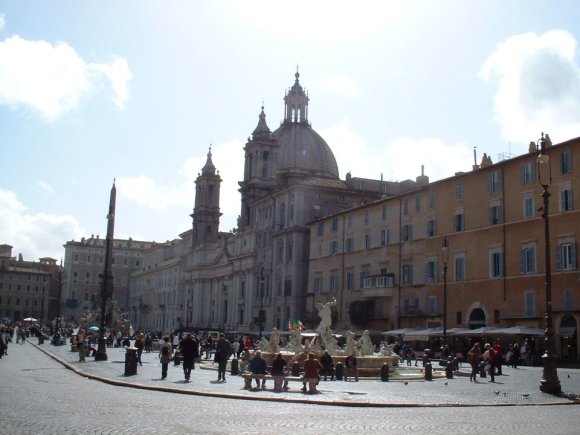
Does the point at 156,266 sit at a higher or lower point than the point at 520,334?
higher

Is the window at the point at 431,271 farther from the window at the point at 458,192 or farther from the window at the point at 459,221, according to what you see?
the window at the point at 458,192

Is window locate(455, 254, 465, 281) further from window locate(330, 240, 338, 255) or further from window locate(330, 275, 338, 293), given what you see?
window locate(330, 240, 338, 255)

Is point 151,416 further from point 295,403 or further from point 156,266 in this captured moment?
point 156,266

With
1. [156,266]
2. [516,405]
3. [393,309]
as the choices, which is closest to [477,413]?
[516,405]

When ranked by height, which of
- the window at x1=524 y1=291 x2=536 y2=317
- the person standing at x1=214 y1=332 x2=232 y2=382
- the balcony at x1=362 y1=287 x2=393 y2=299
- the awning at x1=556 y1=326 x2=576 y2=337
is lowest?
the person standing at x1=214 y1=332 x2=232 y2=382

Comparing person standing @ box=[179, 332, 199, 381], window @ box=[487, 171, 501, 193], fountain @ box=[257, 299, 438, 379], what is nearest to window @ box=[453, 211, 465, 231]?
window @ box=[487, 171, 501, 193]

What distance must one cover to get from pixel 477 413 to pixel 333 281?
5197 cm

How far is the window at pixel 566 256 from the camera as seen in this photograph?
42.8 m

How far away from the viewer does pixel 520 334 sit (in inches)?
1750

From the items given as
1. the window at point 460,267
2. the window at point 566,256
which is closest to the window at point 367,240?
the window at point 460,267

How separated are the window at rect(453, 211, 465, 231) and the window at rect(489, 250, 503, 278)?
12.3 ft

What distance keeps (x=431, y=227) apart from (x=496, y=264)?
25.8 feet

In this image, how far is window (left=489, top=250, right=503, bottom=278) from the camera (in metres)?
48.2

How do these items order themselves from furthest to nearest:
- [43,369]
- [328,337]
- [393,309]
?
[393,309] < [328,337] < [43,369]
